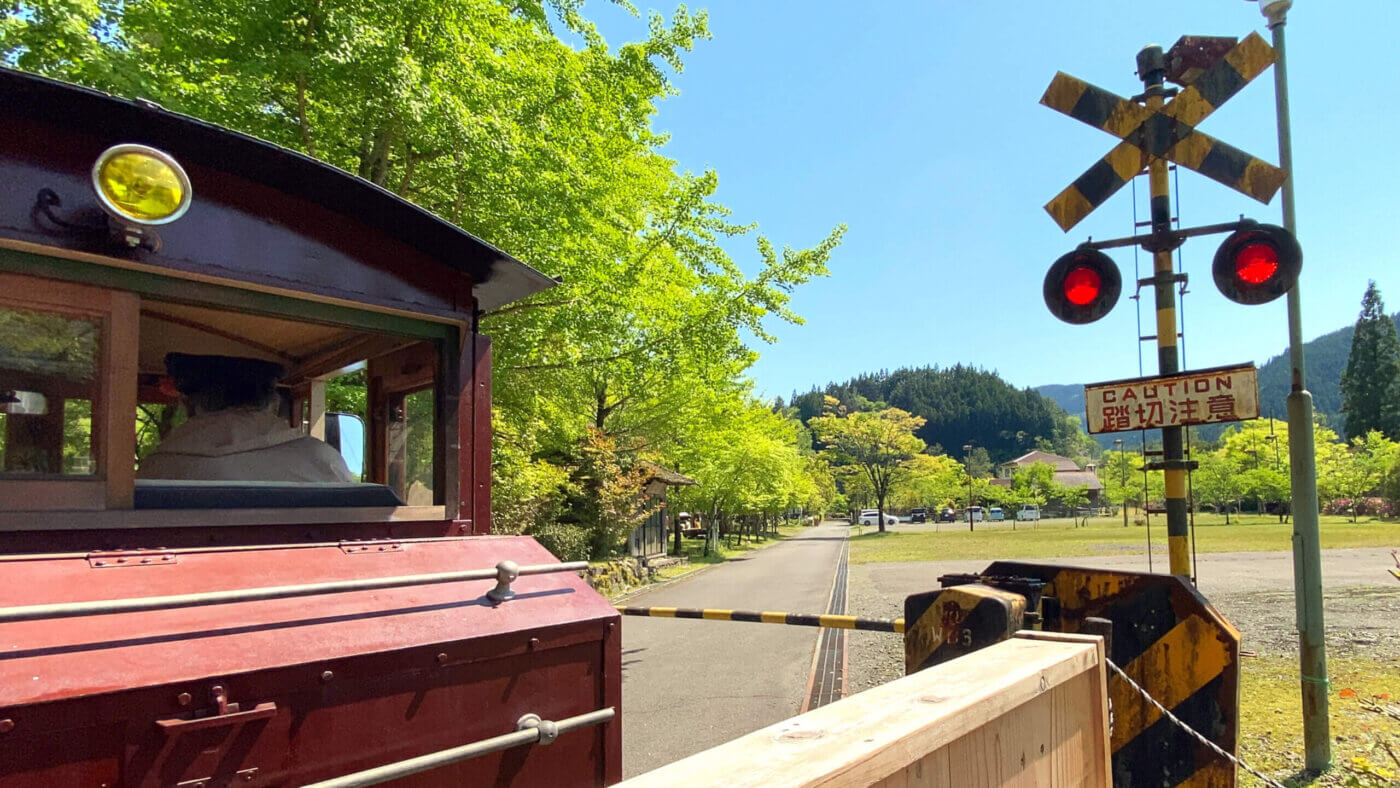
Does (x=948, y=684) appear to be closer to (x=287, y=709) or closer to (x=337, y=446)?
(x=287, y=709)

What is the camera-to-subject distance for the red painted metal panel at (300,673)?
1471mm

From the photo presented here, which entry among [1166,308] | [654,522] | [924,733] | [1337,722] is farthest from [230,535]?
[654,522]

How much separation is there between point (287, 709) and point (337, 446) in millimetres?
1514

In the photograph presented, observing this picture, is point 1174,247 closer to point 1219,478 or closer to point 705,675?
point 705,675

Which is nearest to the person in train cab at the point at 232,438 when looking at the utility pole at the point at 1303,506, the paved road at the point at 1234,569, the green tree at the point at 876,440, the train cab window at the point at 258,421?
the train cab window at the point at 258,421

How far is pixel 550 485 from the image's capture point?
544 inches

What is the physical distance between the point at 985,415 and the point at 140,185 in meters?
164

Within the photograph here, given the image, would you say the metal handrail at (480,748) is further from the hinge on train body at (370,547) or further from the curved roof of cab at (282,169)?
the curved roof of cab at (282,169)

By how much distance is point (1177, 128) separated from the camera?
3.99 metres

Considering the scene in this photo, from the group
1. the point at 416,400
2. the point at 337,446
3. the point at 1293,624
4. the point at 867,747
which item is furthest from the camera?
the point at 1293,624

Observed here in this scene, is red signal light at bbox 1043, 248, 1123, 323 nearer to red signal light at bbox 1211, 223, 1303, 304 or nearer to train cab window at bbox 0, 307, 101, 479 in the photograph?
red signal light at bbox 1211, 223, 1303, 304

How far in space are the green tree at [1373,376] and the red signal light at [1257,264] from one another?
86.5 metres

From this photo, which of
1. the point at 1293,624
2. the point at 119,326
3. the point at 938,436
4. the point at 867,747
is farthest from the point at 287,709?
the point at 938,436

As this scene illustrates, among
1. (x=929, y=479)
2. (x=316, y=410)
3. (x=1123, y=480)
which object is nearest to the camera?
(x=316, y=410)
